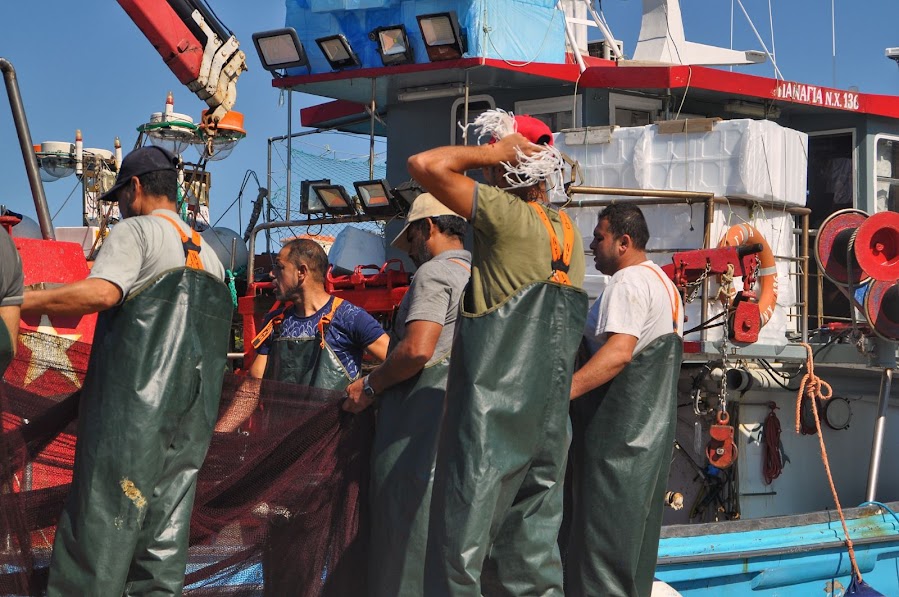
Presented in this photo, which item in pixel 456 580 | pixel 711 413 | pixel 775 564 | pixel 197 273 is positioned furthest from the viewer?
pixel 711 413

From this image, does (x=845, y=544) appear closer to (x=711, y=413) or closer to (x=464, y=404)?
(x=711, y=413)

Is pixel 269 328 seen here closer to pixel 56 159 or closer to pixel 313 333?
pixel 313 333

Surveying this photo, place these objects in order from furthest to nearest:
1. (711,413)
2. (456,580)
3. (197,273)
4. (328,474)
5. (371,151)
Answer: (371,151), (711,413), (328,474), (197,273), (456,580)

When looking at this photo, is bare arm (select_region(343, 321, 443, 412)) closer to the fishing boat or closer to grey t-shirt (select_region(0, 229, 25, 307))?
grey t-shirt (select_region(0, 229, 25, 307))

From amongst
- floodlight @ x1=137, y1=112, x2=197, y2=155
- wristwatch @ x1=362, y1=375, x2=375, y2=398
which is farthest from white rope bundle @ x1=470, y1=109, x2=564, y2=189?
floodlight @ x1=137, y1=112, x2=197, y2=155

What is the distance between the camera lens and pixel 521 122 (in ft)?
15.2

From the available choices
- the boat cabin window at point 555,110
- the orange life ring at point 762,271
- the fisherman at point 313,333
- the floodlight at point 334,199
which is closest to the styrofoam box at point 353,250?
the floodlight at point 334,199

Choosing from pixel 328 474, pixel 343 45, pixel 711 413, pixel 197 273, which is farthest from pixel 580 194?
pixel 197 273

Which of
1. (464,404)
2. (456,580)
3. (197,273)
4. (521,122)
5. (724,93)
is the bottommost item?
(456,580)

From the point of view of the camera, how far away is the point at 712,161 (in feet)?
30.9

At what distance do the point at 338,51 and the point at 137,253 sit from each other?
6793 millimetres

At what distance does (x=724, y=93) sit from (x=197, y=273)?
724cm

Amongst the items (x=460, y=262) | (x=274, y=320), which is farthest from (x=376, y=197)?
(x=460, y=262)

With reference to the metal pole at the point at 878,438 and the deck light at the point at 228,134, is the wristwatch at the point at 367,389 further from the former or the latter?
the deck light at the point at 228,134
